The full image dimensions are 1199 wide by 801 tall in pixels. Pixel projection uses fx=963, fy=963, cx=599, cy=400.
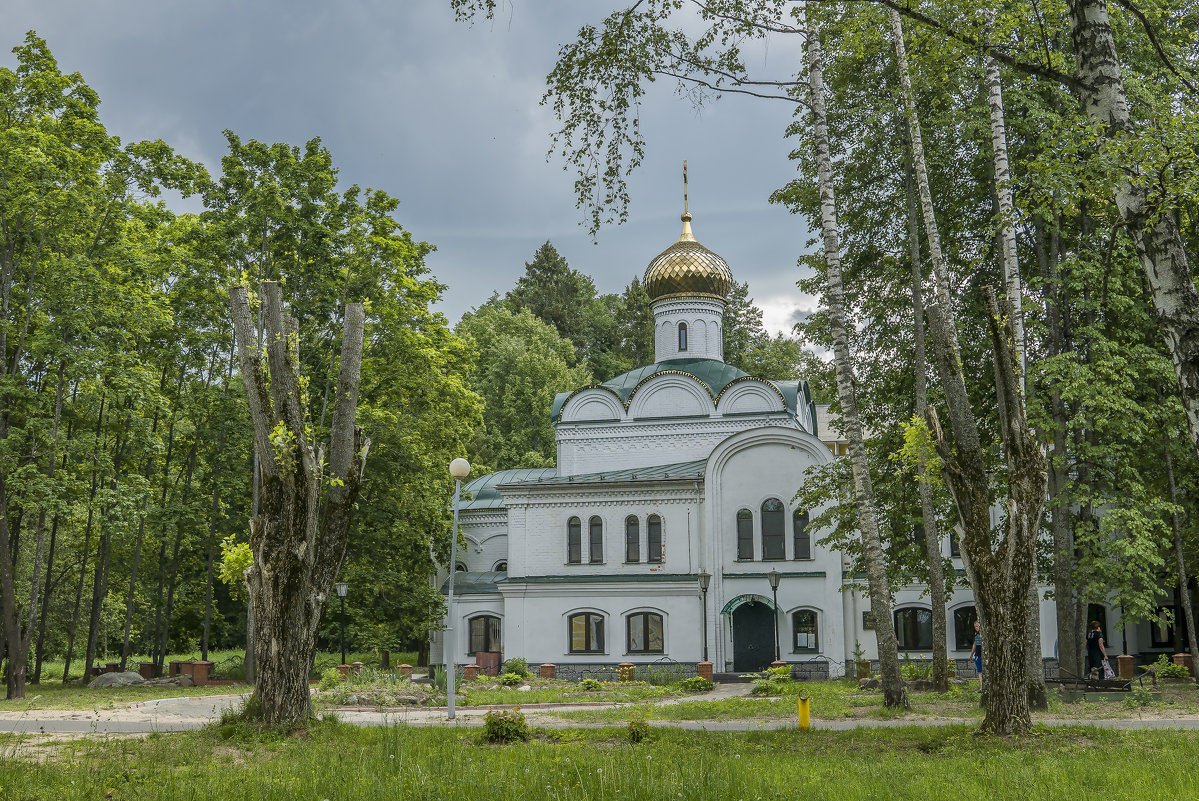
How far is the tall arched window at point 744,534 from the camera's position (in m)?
28.3

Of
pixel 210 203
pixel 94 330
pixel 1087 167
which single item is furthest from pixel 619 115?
pixel 210 203

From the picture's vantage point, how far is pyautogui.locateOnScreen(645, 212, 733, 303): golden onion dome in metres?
34.6

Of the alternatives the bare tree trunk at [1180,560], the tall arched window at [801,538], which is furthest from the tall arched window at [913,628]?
the bare tree trunk at [1180,560]

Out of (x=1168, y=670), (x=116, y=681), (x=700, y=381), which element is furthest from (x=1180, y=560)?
(x=116, y=681)

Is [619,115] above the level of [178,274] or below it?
below

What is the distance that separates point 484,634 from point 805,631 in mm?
10061

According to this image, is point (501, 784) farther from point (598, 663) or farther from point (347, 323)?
point (598, 663)

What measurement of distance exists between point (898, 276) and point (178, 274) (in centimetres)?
1877

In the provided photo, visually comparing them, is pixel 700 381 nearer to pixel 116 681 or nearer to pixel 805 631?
pixel 805 631

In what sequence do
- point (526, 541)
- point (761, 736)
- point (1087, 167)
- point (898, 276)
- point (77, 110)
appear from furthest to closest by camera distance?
point (526, 541), point (77, 110), point (898, 276), point (761, 736), point (1087, 167)

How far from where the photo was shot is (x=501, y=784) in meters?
7.47

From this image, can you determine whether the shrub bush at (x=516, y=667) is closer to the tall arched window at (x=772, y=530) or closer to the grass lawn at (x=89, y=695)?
the grass lawn at (x=89, y=695)

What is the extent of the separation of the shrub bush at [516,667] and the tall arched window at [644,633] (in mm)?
3144

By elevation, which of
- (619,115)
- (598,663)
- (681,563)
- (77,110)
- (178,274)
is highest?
(77,110)
